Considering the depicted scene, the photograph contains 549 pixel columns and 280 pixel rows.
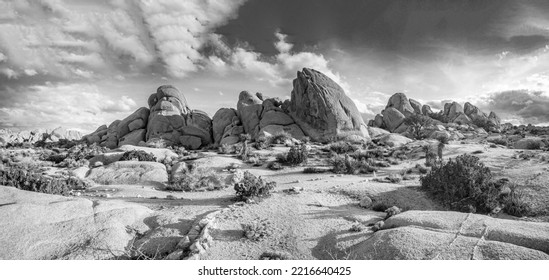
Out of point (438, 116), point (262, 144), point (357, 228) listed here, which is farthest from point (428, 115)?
point (357, 228)

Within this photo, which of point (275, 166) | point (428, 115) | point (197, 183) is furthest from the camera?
point (428, 115)

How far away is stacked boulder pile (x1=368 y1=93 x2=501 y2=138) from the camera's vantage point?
67.6 meters

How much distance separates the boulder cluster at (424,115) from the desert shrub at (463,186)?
51838mm

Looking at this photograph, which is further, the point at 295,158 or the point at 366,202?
the point at 295,158

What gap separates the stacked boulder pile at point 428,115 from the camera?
222 feet

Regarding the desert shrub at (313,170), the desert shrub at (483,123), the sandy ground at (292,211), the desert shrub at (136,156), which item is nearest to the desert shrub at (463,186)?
the sandy ground at (292,211)

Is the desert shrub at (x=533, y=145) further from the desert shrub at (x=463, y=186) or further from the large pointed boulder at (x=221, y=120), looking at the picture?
the large pointed boulder at (x=221, y=120)

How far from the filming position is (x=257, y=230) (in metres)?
9.09

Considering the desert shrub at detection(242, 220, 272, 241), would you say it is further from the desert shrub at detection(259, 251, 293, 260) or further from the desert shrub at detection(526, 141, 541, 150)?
the desert shrub at detection(526, 141, 541, 150)

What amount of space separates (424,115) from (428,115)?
49.6ft

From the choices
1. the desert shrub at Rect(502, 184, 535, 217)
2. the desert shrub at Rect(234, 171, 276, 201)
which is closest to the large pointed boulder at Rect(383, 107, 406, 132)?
the desert shrub at Rect(502, 184, 535, 217)

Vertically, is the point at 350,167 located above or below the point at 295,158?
below

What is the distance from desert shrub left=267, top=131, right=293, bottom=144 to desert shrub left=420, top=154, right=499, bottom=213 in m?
23.0

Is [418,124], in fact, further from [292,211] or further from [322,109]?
[292,211]
